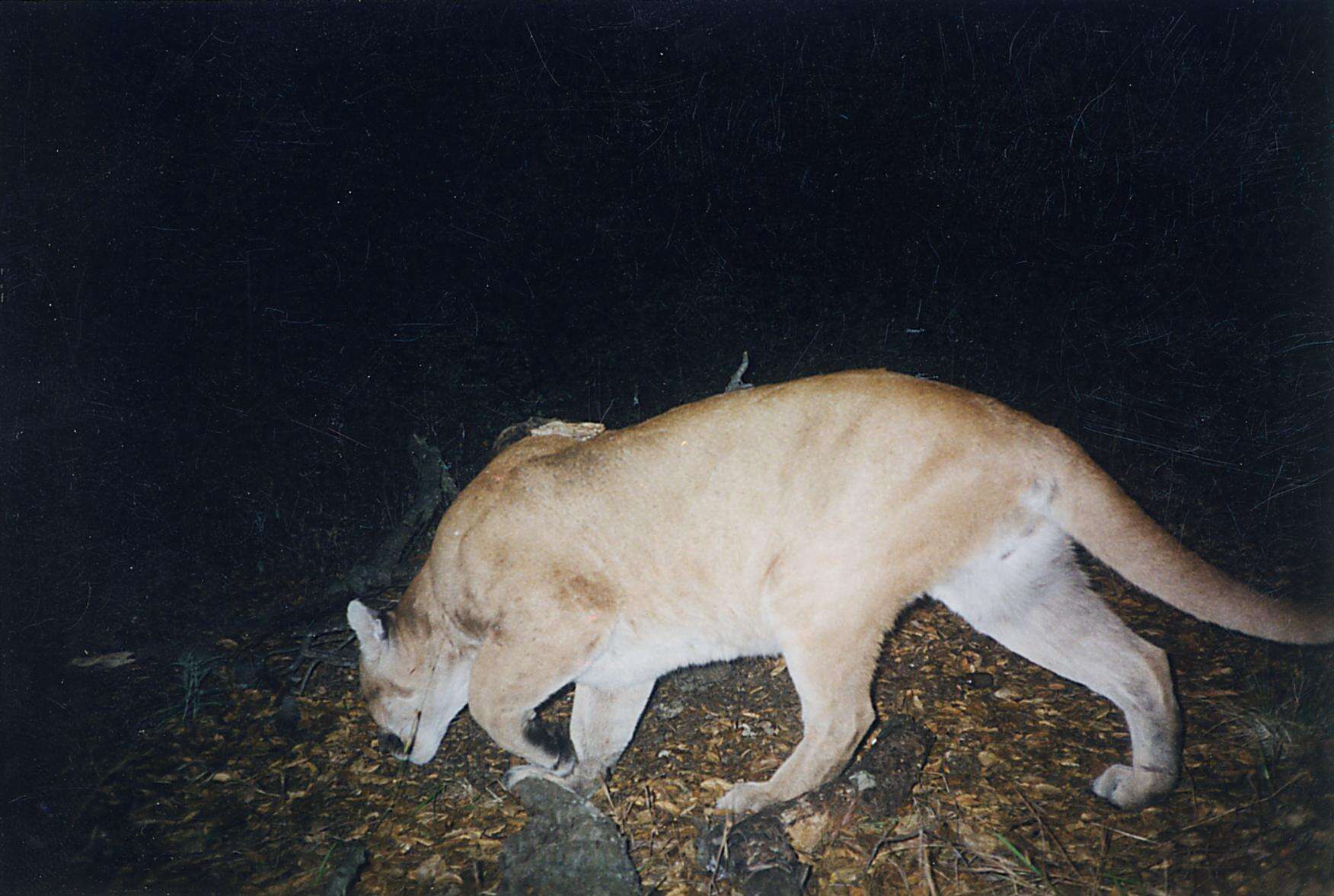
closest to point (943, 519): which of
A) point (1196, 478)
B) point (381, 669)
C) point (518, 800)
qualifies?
point (518, 800)

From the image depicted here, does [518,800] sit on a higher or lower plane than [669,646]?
lower

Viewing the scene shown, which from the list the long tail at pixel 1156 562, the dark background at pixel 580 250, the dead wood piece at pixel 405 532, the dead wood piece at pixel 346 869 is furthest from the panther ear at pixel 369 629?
the long tail at pixel 1156 562

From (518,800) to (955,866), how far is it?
1998mm

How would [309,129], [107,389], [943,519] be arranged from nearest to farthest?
[943,519] → [309,129] → [107,389]

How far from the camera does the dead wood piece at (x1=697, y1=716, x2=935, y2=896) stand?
2814mm

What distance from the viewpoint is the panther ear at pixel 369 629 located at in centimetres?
383

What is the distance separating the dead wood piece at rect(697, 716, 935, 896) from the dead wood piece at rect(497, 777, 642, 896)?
0.37 metres

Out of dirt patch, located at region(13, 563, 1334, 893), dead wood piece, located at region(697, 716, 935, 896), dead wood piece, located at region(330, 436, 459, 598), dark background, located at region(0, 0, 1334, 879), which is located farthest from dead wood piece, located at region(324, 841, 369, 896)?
dead wood piece, located at region(330, 436, 459, 598)

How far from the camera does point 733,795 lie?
3.23 metres

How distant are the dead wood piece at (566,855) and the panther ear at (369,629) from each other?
1352 millimetres

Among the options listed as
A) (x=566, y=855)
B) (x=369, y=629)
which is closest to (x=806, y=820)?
(x=566, y=855)

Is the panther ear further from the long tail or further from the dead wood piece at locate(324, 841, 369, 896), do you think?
the long tail

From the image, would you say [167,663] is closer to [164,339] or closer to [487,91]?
[164,339]

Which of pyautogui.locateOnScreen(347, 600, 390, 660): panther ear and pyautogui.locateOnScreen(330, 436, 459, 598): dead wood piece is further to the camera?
pyautogui.locateOnScreen(330, 436, 459, 598): dead wood piece
